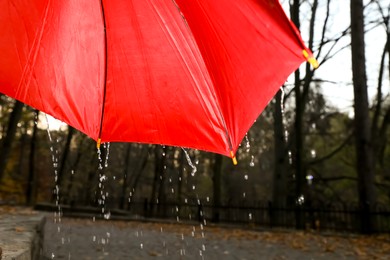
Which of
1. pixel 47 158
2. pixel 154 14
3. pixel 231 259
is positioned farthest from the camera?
pixel 47 158

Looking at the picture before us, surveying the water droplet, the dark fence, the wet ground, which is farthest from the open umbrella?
the water droplet

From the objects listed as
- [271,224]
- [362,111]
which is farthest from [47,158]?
[362,111]

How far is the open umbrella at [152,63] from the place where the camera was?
248cm

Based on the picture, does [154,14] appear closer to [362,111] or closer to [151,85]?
[151,85]

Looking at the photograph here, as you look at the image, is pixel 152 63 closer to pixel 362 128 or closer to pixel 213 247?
pixel 213 247

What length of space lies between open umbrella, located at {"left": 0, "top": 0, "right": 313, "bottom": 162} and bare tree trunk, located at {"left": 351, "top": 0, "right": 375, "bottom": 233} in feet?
29.6

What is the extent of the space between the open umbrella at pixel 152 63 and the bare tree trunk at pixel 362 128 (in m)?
9.01

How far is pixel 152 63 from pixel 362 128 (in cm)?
943

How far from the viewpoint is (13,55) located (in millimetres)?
2375

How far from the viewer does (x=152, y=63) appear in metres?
3.04

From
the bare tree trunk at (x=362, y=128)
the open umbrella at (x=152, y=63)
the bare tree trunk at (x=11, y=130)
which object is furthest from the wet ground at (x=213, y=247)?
the open umbrella at (x=152, y=63)

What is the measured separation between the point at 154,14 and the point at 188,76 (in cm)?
58

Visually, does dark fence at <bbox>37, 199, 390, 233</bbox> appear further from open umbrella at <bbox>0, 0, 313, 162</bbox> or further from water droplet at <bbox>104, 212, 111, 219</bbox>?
open umbrella at <bbox>0, 0, 313, 162</bbox>

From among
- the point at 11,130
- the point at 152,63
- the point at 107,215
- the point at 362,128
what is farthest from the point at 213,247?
the point at 107,215
